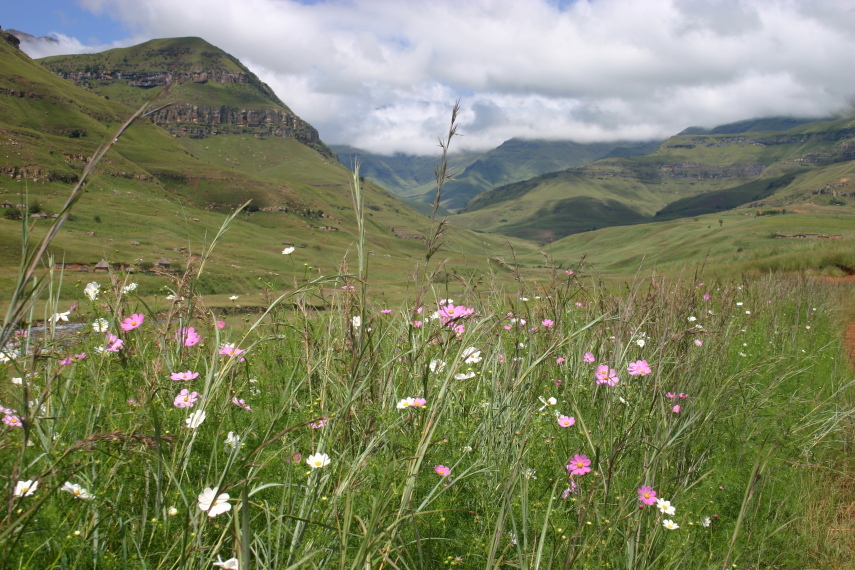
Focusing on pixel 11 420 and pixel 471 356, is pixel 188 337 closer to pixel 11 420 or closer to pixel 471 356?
pixel 11 420

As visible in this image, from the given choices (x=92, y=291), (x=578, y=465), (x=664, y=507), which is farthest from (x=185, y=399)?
(x=664, y=507)

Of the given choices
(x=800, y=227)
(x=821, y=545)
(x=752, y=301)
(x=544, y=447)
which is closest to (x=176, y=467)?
(x=544, y=447)

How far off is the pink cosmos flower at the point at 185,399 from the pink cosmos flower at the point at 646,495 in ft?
6.60

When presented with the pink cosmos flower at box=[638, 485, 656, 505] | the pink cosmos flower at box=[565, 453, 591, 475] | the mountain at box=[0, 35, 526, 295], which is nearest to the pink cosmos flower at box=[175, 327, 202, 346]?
the pink cosmos flower at box=[565, 453, 591, 475]

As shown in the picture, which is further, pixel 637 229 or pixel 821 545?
pixel 637 229

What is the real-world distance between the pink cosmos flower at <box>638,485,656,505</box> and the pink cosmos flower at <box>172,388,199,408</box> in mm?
2010

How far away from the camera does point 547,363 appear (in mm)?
3389

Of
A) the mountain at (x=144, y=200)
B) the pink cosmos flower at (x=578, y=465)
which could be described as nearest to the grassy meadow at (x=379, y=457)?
the pink cosmos flower at (x=578, y=465)

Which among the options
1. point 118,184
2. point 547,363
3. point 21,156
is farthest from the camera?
point 118,184

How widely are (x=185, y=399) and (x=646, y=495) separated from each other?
2.15 meters

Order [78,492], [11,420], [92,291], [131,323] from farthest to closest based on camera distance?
[92,291] → [131,323] → [11,420] → [78,492]

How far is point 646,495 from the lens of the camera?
2.41 metres

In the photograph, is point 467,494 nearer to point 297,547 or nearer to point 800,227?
point 297,547

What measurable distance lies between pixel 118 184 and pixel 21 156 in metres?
18.7
